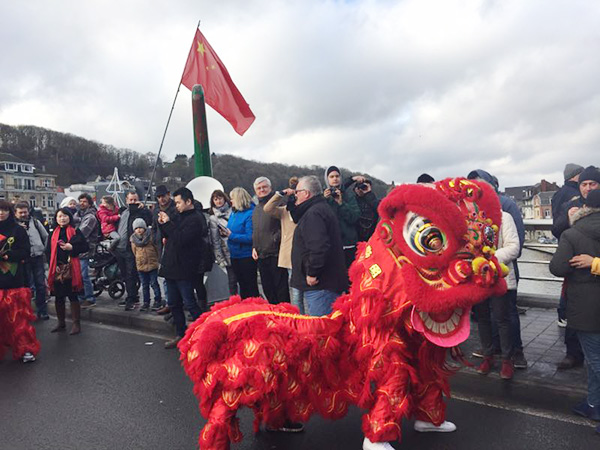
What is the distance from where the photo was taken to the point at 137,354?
5754mm

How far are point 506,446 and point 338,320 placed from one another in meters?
1.59

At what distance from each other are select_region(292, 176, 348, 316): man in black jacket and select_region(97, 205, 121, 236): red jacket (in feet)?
19.6

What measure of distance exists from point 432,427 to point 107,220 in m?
7.66

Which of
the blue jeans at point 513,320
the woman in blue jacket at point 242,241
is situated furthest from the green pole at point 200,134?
the blue jeans at point 513,320

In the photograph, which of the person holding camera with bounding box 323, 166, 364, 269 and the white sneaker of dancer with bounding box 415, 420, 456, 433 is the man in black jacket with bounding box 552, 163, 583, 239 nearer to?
the person holding camera with bounding box 323, 166, 364, 269

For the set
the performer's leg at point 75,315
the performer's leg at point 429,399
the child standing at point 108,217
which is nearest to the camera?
the performer's leg at point 429,399

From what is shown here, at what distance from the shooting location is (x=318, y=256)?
4008mm

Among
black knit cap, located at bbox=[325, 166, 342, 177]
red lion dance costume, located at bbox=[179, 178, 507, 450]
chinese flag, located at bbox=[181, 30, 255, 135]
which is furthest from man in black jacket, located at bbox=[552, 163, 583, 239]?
chinese flag, located at bbox=[181, 30, 255, 135]

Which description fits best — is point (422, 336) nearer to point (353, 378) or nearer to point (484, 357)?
point (353, 378)

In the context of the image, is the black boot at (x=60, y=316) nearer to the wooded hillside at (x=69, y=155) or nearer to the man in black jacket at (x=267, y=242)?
the man in black jacket at (x=267, y=242)

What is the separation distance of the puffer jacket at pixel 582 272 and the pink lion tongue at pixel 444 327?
4.26 ft

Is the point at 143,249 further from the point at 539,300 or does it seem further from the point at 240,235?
the point at 539,300

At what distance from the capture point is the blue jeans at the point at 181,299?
561cm

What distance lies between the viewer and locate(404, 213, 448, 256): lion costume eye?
2.61m
